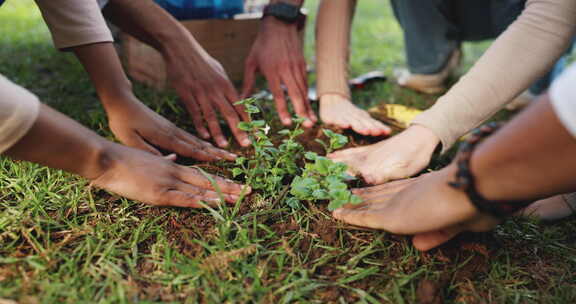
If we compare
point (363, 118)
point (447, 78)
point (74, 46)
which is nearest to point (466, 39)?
→ point (447, 78)

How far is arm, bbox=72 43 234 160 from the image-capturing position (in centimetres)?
166

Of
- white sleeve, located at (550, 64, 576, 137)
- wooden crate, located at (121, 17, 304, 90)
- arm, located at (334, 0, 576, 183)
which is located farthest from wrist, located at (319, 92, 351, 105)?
white sleeve, located at (550, 64, 576, 137)

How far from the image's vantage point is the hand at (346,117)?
1.96 meters

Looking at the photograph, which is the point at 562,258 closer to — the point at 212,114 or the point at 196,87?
the point at 212,114

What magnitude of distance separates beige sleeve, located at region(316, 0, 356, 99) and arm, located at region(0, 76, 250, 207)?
992 mm

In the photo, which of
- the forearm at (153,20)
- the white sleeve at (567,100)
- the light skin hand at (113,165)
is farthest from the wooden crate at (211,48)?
the white sleeve at (567,100)

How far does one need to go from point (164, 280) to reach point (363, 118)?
1.26m

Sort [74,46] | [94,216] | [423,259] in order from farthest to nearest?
[74,46] → [94,216] → [423,259]

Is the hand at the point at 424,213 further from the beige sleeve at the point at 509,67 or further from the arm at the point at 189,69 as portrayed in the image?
the arm at the point at 189,69

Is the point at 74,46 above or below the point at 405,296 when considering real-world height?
above

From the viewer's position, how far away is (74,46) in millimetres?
1637

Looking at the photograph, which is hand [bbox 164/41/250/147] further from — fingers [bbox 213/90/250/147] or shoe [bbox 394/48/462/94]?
shoe [bbox 394/48/462/94]

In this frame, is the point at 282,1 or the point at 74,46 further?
the point at 282,1

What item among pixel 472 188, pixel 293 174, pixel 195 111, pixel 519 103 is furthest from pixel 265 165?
pixel 519 103
